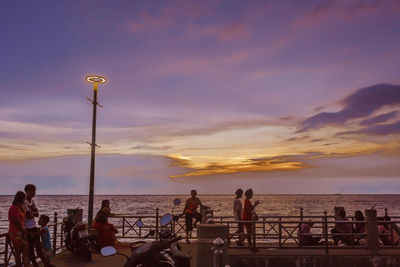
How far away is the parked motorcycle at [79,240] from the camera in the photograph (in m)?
12.3

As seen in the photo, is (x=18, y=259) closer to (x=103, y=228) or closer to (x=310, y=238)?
(x=103, y=228)

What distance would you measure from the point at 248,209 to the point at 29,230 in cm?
760

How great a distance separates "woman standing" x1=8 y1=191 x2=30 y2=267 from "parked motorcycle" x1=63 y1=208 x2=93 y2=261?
278cm

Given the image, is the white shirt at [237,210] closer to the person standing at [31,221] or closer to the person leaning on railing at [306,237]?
the person leaning on railing at [306,237]

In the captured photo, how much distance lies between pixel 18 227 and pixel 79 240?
3468 millimetres

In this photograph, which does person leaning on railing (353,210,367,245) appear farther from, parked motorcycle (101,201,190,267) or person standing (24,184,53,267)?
person standing (24,184,53,267)

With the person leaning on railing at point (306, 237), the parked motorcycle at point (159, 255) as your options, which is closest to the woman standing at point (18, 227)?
the parked motorcycle at point (159, 255)

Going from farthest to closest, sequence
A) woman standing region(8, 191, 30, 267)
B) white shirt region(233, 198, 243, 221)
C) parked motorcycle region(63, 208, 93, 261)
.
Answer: white shirt region(233, 198, 243, 221) < parked motorcycle region(63, 208, 93, 261) < woman standing region(8, 191, 30, 267)

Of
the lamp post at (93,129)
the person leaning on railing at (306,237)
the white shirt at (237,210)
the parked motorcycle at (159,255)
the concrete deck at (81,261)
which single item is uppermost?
the lamp post at (93,129)

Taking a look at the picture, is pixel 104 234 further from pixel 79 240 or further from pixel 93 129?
pixel 93 129

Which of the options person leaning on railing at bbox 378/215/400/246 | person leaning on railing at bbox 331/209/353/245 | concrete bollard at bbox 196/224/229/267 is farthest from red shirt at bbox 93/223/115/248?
person leaning on railing at bbox 378/215/400/246

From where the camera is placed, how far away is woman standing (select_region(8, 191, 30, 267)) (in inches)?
354

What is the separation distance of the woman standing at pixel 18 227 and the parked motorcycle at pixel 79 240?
2.78 metres

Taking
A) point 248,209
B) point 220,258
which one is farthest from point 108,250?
point 248,209
